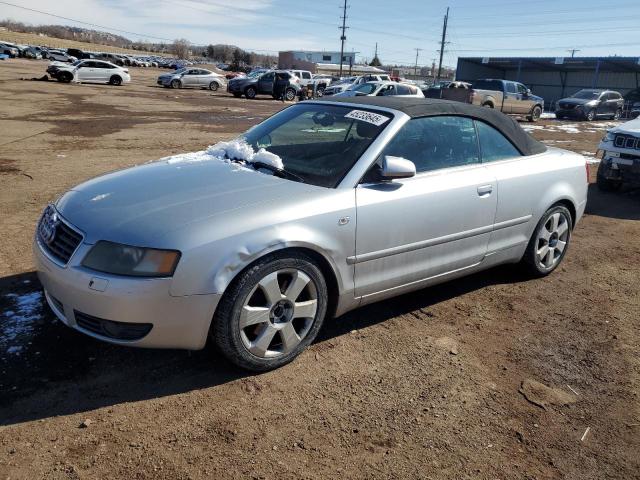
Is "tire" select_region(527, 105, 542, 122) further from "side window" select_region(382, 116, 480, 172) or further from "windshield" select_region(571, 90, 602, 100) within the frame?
"side window" select_region(382, 116, 480, 172)

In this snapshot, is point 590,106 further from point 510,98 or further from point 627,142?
point 627,142

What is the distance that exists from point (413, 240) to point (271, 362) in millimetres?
1263


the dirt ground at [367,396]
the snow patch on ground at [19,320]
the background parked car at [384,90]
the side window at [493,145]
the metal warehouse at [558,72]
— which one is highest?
the metal warehouse at [558,72]

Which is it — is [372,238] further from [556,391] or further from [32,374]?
[32,374]

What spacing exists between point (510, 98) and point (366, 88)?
7605 millimetres

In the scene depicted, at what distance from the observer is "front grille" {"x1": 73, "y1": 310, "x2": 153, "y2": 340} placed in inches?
108

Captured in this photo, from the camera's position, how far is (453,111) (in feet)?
13.4

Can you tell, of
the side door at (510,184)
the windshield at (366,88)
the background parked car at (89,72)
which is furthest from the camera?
the background parked car at (89,72)

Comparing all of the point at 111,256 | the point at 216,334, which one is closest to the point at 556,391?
the point at 216,334

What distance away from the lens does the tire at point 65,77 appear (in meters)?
30.9

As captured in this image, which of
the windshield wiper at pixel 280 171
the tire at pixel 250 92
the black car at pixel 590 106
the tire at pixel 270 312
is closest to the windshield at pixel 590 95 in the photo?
the black car at pixel 590 106

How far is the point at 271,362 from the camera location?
3.12 m

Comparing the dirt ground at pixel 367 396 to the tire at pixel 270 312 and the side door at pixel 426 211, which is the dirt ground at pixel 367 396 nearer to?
the tire at pixel 270 312

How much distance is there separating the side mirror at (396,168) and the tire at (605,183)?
6.65m
